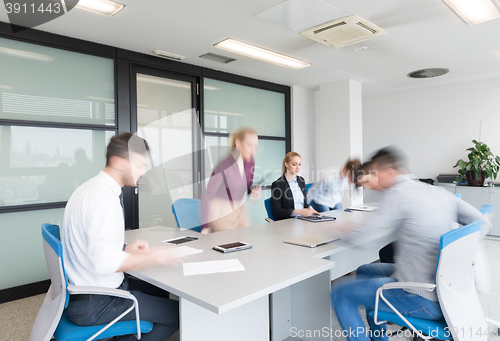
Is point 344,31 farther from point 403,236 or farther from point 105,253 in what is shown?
point 105,253

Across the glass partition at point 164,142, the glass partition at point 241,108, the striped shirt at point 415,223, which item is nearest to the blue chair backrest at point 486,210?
the striped shirt at point 415,223

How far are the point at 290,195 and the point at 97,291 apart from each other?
2.43 meters

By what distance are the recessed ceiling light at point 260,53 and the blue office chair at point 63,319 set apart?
318cm

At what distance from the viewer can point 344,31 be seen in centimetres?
361

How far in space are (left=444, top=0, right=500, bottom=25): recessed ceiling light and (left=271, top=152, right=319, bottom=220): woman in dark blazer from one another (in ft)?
6.96

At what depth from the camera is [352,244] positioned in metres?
2.29

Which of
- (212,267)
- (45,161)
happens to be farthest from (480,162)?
(45,161)

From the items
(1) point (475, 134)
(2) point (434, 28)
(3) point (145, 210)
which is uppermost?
(2) point (434, 28)

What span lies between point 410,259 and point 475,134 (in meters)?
5.83

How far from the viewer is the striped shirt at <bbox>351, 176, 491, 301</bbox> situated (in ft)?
6.10

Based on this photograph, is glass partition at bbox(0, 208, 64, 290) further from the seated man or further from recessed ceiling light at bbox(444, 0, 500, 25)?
recessed ceiling light at bbox(444, 0, 500, 25)

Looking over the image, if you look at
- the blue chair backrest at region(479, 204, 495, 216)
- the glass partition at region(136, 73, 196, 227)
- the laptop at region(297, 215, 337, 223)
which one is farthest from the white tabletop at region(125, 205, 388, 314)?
the glass partition at region(136, 73, 196, 227)

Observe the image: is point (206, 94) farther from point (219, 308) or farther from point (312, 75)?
point (219, 308)

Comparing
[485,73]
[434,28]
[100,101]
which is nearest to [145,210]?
[100,101]
